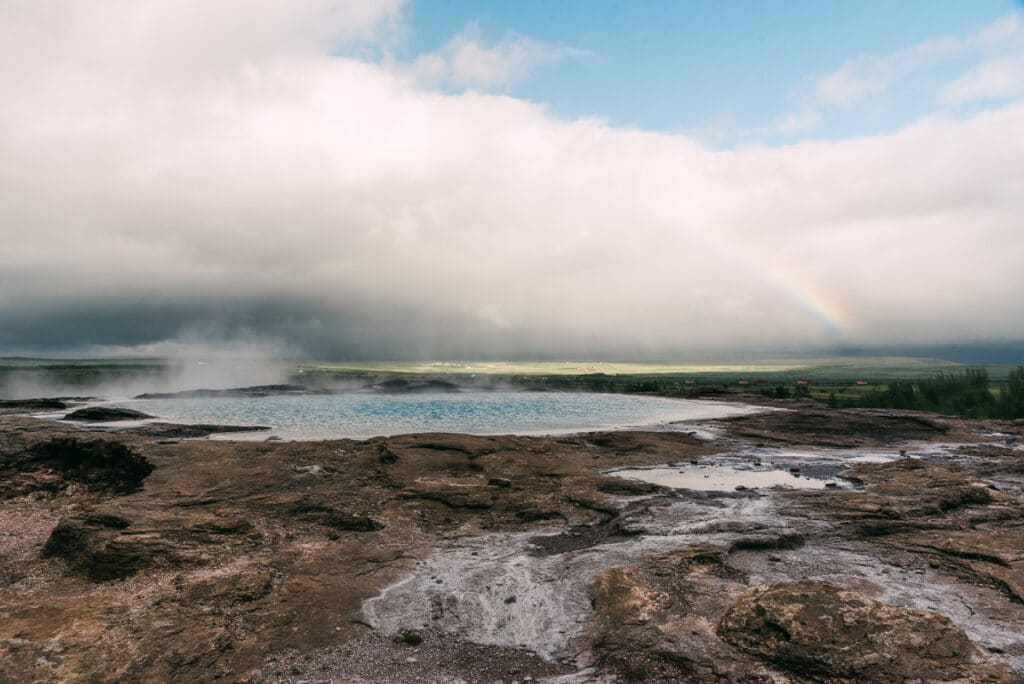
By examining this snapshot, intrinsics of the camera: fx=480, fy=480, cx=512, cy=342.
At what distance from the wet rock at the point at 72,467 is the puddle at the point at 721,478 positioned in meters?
25.6

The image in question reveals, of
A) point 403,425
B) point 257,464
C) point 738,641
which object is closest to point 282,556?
point 257,464

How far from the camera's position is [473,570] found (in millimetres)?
15250

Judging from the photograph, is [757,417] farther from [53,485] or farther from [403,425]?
[53,485]

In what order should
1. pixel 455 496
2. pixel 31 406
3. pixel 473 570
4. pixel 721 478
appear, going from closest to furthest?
pixel 473 570 → pixel 455 496 → pixel 721 478 → pixel 31 406

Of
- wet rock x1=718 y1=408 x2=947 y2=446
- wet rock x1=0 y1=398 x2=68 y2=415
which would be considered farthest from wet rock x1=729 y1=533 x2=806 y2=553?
wet rock x1=0 y1=398 x2=68 y2=415

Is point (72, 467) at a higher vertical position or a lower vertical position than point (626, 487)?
higher

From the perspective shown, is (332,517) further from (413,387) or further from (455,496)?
(413,387)

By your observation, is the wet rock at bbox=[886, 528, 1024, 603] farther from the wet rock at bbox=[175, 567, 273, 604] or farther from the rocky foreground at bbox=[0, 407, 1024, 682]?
the wet rock at bbox=[175, 567, 273, 604]

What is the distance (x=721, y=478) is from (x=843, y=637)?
19.3m

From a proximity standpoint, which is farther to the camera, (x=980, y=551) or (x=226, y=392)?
(x=226, y=392)

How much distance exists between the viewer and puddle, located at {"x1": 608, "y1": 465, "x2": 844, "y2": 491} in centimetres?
2555

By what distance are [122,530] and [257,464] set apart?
9429mm

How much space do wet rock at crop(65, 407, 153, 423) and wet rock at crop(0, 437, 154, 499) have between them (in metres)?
31.3

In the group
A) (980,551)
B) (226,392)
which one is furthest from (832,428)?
(226,392)
